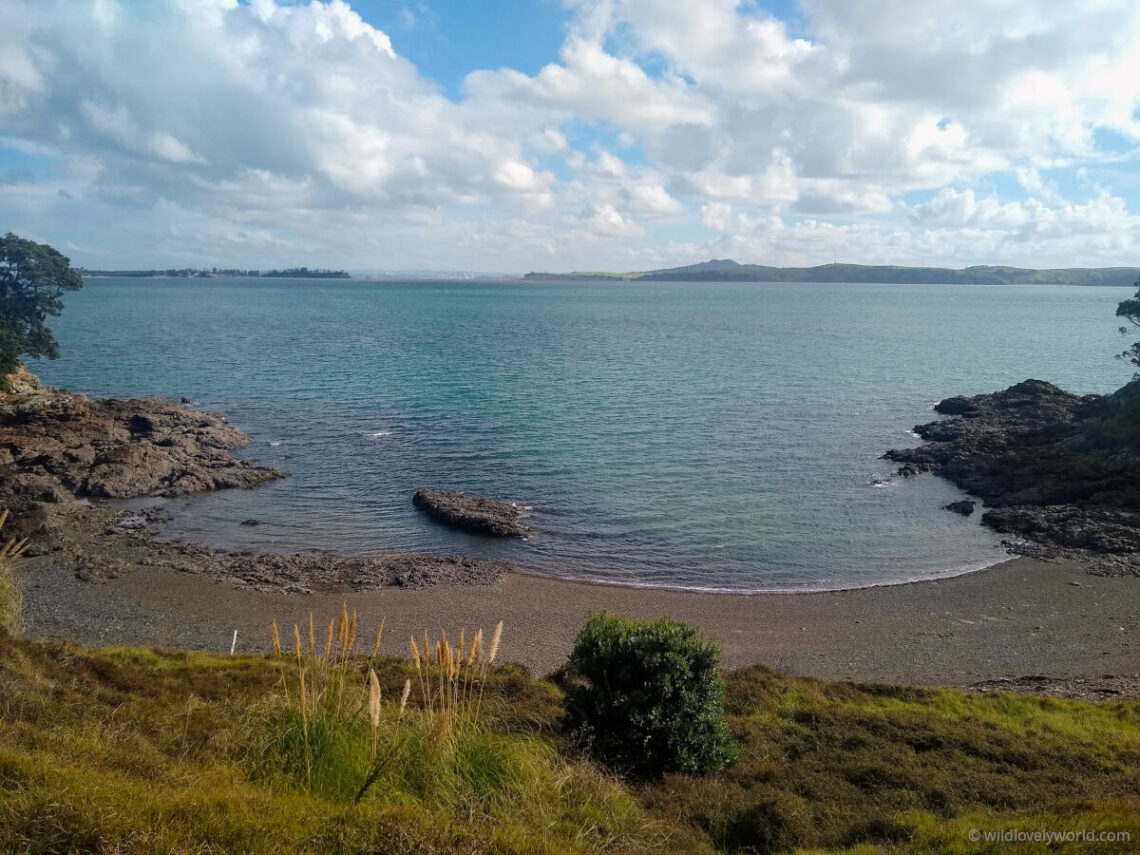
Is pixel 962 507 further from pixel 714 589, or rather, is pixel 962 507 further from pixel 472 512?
pixel 472 512

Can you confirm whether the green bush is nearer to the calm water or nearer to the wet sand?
the wet sand

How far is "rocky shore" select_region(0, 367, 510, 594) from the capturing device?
28828 mm

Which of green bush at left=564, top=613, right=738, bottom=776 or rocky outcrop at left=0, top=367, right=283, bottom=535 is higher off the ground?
green bush at left=564, top=613, right=738, bottom=776

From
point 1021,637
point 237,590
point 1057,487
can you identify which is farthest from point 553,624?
point 1057,487

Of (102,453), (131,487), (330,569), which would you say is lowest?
(330,569)

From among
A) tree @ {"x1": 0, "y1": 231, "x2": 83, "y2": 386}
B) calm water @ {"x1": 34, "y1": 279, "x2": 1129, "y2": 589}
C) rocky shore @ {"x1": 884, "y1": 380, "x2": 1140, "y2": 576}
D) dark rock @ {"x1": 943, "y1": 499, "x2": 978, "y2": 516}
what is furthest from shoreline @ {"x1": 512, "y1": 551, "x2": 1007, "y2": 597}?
tree @ {"x1": 0, "y1": 231, "x2": 83, "y2": 386}

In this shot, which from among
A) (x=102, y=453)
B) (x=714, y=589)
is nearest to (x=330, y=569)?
(x=714, y=589)

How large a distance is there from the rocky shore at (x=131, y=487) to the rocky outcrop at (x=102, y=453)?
57 mm

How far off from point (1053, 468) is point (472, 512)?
3084cm

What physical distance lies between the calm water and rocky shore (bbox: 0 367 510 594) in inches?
76.3

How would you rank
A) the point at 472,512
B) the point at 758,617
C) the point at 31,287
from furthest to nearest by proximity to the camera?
1. the point at 31,287
2. the point at 472,512
3. the point at 758,617

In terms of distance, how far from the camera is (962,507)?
38.0m

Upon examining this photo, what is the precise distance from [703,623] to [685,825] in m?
15.9

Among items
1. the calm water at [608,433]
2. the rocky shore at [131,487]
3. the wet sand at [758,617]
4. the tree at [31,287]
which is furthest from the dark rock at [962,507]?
the tree at [31,287]
